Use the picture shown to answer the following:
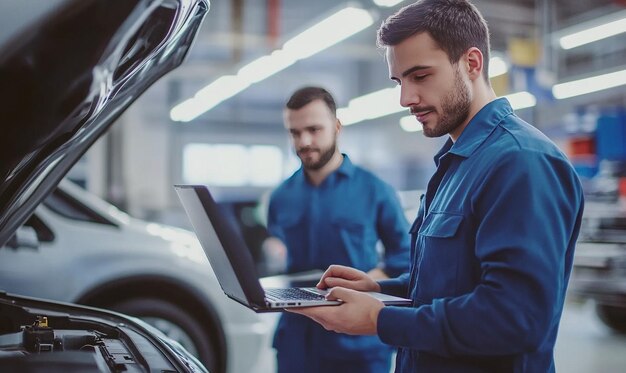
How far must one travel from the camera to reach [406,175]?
1817 centimetres

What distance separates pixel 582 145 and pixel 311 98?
5934 millimetres

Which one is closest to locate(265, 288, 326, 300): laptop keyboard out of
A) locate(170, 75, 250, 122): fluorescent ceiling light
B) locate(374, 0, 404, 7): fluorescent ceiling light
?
locate(374, 0, 404, 7): fluorescent ceiling light

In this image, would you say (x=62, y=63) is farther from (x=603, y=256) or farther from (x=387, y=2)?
(x=603, y=256)

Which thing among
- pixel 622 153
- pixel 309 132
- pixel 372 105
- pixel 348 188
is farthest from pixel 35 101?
pixel 372 105

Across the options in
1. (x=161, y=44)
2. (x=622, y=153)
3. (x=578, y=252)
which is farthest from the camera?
(x=622, y=153)

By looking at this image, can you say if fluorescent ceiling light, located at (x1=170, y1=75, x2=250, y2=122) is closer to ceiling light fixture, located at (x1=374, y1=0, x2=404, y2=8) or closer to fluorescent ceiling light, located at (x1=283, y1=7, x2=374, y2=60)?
fluorescent ceiling light, located at (x1=283, y1=7, x2=374, y2=60)

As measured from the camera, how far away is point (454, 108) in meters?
1.32

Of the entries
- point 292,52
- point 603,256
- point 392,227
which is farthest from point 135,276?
point 292,52

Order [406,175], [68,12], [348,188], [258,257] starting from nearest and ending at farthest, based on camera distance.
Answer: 1. [68,12]
2. [348,188]
3. [258,257]
4. [406,175]

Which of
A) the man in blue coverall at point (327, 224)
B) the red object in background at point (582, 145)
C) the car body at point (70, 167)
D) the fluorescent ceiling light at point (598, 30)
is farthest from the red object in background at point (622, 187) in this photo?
the man in blue coverall at point (327, 224)

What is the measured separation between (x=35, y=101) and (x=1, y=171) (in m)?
0.21

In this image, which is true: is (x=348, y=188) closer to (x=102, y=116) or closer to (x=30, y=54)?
(x=102, y=116)

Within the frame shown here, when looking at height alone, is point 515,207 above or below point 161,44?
below

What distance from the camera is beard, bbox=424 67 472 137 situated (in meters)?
1.31
